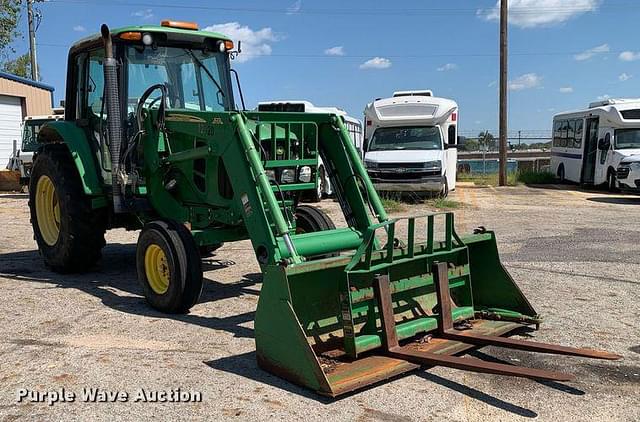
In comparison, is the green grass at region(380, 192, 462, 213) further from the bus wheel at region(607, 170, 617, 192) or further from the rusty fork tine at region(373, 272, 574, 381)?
the rusty fork tine at region(373, 272, 574, 381)

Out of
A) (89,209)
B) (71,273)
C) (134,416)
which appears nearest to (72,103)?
(89,209)

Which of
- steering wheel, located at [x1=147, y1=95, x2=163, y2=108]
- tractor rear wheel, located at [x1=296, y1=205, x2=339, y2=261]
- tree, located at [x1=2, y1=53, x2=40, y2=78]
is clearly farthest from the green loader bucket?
tree, located at [x1=2, y1=53, x2=40, y2=78]

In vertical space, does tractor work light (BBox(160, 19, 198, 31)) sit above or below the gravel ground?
above

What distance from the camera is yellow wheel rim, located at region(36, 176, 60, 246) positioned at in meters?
7.80

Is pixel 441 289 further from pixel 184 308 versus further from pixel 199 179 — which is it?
pixel 199 179

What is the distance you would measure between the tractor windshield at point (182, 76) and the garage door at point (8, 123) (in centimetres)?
1976

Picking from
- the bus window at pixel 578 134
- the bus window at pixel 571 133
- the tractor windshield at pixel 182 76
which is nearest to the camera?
the tractor windshield at pixel 182 76

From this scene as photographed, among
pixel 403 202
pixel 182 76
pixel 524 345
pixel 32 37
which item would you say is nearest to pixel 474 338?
pixel 524 345

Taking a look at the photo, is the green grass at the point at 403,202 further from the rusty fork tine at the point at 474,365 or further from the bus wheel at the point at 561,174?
the rusty fork tine at the point at 474,365

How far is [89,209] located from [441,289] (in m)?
4.18

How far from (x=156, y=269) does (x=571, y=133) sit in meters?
19.5

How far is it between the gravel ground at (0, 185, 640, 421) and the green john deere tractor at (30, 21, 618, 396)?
17 centimetres

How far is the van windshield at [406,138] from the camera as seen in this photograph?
16614 mm

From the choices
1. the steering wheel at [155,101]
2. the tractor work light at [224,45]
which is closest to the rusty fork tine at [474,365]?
the steering wheel at [155,101]
